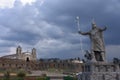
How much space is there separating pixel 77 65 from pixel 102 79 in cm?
7630

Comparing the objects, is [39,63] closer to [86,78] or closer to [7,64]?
[7,64]

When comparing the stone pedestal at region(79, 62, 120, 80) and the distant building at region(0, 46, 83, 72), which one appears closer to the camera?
the stone pedestal at region(79, 62, 120, 80)

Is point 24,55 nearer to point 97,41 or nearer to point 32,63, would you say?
point 32,63

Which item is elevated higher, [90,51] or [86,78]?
[90,51]

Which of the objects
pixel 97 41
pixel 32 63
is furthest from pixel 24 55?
pixel 97 41

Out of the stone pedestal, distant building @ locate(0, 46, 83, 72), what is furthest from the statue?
distant building @ locate(0, 46, 83, 72)

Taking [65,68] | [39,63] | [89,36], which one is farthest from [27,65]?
[89,36]

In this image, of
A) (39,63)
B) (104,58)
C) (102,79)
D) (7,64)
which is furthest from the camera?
(39,63)

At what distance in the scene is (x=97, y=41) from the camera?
20.6 meters

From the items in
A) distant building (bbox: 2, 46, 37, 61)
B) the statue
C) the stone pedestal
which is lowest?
the stone pedestal

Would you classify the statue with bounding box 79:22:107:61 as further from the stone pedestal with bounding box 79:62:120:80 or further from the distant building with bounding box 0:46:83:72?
the distant building with bounding box 0:46:83:72

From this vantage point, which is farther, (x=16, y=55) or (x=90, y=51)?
(x=16, y=55)

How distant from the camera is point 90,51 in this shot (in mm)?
20281

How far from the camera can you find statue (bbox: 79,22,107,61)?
20500mm
